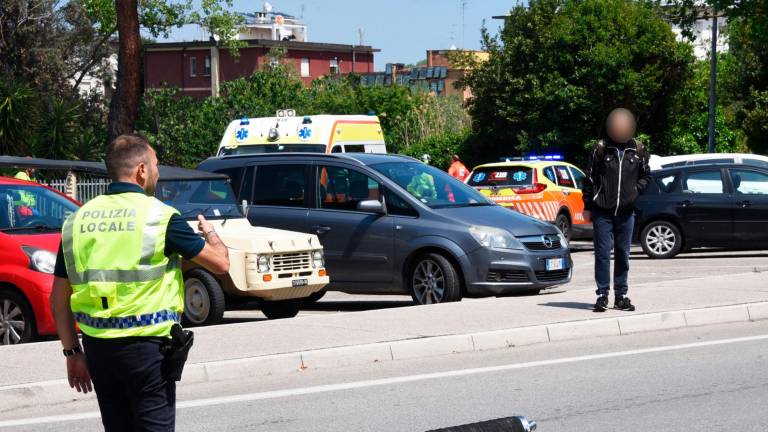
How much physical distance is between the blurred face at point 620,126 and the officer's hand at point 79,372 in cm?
792

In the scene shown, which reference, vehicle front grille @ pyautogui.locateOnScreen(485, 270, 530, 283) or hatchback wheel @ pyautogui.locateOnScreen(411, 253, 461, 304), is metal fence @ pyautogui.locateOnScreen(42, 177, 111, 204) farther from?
vehicle front grille @ pyautogui.locateOnScreen(485, 270, 530, 283)

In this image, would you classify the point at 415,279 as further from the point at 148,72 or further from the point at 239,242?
the point at 148,72

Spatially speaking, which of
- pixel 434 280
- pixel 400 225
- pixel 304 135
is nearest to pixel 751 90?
pixel 304 135

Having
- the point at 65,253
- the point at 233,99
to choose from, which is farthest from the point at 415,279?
the point at 233,99

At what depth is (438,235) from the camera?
45.0 ft

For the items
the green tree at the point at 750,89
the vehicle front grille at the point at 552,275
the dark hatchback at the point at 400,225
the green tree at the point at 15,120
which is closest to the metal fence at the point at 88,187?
the dark hatchback at the point at 400,225

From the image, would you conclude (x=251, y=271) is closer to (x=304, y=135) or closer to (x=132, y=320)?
(x=132, y=320)

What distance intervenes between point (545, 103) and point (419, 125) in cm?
1389

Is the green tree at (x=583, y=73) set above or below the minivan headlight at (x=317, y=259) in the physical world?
above

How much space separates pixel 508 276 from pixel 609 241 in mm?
1790

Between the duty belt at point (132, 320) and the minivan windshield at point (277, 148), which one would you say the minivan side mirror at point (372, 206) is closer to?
the minivan windshield at point (277, 148)

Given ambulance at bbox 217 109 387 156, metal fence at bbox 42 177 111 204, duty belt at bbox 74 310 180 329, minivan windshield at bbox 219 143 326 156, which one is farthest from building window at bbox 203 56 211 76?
duty belt at bbox 74 310 180 329

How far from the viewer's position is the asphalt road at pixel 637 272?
1522 centimetres

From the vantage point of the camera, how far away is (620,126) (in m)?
12.0
